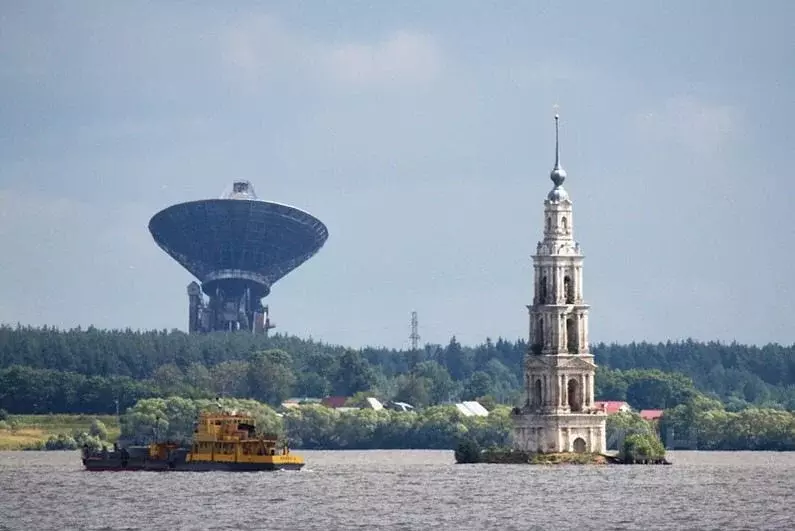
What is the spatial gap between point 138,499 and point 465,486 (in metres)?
22.1

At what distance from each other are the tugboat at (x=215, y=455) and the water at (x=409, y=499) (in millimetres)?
2794

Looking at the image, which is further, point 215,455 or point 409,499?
point 215,455

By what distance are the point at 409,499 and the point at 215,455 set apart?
46306 mm

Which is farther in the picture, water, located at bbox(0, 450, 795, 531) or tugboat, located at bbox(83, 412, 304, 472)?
tugboat, located at bbox(83, 412, 304, 472)

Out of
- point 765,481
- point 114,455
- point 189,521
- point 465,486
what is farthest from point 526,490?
point 114,455

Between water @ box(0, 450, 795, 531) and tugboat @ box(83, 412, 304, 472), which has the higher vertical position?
tugboat @ box(83, 412, 304, 472)

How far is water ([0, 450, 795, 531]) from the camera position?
13288 centimetres

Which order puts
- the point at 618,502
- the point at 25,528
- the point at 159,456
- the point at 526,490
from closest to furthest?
the point at 25,528
the point at 618,502
the point at 526,490
the point at 159,456

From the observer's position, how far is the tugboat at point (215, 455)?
195 m

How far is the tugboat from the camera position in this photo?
194750mm

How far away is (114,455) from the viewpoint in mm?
199000

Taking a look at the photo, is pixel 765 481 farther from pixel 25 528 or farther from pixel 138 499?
pixel 25 528

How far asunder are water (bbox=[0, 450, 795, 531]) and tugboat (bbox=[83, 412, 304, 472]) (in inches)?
110

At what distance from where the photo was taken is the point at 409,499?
15200 centimetres
